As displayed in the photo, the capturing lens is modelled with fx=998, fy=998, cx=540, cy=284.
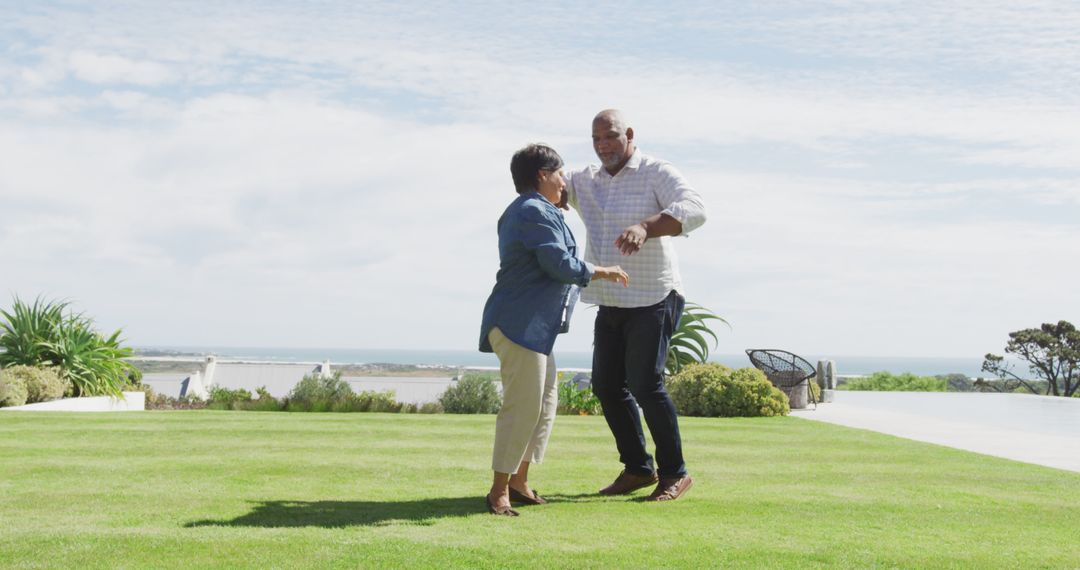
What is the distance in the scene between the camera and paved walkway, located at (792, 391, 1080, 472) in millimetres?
9977

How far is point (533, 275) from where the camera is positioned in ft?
16.0

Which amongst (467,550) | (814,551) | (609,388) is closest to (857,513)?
(814,551)

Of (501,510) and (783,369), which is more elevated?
(783,369)

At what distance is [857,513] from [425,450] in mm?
3652

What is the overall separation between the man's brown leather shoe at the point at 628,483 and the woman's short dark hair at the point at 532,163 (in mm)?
1775

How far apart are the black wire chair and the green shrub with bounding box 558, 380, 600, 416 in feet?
12.9

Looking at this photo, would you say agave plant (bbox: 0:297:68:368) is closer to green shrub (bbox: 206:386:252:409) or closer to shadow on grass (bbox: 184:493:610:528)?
green shrub (bbox: 206:386:252:409)

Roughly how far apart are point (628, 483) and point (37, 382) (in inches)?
413

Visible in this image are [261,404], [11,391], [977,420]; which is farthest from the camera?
[977,420]

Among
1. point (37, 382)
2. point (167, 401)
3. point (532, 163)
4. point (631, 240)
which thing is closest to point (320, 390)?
point (167, 401)

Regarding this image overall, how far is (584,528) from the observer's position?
4551mm

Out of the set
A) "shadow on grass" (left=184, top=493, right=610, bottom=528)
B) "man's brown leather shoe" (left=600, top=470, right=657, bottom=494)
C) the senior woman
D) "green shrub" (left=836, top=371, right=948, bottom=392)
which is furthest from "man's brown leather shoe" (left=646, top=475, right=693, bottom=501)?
"green shrub" (left=836, top=371, right=948, bottom=392)

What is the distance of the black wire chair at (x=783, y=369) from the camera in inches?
659

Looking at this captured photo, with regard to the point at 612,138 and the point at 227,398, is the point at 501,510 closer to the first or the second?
the point at 612,138
